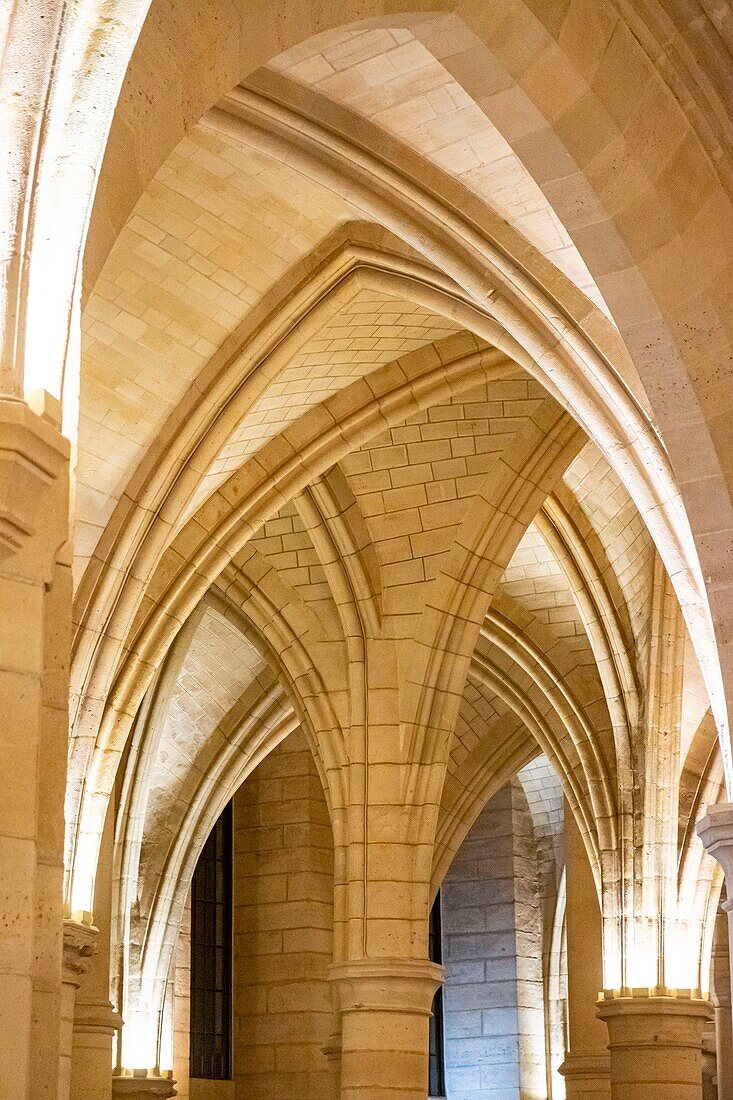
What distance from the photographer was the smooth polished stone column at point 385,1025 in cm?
1073

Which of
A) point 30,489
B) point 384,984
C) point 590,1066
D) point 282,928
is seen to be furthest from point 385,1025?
point 30,489

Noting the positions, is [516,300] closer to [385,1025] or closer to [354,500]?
[354,500]

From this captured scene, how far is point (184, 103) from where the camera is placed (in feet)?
14.5

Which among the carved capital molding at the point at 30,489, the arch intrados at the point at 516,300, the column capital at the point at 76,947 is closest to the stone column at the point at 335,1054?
the column capital at the point at 76,947

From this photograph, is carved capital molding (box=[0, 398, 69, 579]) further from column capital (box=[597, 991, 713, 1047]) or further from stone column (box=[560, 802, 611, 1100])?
stone column (box=[560, 802, 611, 1100])

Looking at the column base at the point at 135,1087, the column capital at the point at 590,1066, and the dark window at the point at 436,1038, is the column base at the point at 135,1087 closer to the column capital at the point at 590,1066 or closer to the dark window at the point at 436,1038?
the column capital at the point at 590,1066

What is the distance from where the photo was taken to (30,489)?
3.41 meters

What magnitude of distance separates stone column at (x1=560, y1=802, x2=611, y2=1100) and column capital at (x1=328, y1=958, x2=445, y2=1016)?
3.94m

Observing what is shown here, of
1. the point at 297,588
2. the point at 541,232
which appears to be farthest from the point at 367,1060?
the point at 541,232

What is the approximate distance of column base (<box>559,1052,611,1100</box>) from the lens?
15.1 meters

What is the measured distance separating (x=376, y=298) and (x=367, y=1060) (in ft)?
15.9

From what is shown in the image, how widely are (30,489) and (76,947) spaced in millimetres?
6722

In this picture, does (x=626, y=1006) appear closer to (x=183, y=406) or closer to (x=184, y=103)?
(x=183, y=406)

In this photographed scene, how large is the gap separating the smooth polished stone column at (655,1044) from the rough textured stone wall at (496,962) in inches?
274
